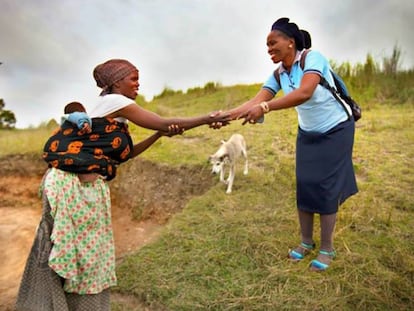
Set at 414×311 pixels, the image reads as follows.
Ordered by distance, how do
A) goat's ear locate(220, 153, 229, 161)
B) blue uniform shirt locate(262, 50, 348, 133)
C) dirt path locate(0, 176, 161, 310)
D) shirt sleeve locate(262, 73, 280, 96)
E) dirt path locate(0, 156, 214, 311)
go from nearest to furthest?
blue uniform shirt locate(262, 50, 348, 133) < shirt sleeve locate(262, 73, 280, 96) < dirt path locate(0, 176, 161, 310) < dirt path locate(0, 156, 214, 311) < goat's ear locate(220, 153, 229, 161)

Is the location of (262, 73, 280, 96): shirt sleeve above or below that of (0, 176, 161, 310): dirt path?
above

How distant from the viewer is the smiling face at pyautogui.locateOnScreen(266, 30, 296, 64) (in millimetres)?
2783

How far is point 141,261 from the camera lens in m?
3.62

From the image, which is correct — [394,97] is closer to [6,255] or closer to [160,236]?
[160,236]

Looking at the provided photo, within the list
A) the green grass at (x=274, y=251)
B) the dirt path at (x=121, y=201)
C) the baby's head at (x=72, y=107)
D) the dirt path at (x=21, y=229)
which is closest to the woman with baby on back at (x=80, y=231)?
the baby's head at (x=72, y=107)

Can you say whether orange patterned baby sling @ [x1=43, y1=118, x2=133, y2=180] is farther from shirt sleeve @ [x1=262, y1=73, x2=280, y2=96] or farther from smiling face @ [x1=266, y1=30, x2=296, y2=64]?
shirt sleeve @ [x1=262, y1=73, x2=280, y2=96]

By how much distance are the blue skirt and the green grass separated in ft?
1.94

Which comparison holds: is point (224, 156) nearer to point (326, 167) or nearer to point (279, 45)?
point (326, 167)

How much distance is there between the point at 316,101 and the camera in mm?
2818

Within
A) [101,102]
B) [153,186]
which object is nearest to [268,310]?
[101,102]

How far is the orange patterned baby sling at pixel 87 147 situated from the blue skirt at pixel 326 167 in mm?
1543

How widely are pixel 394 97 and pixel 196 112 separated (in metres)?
5.21

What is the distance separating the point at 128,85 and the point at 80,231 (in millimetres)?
900

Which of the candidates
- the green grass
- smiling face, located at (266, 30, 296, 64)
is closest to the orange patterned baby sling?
smiling face, located at (266, 30, 296, 64)
